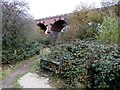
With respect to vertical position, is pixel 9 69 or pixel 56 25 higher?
pixel 56 25

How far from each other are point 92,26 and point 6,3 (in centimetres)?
645

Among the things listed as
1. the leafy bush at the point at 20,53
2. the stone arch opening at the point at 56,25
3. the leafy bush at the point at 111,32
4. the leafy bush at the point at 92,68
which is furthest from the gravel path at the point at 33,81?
the stone arch opening at the point at 56,25

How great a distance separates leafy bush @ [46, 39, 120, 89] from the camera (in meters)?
7.20

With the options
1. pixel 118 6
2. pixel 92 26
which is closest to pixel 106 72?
pixel 92 26

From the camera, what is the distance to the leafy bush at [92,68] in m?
7.20

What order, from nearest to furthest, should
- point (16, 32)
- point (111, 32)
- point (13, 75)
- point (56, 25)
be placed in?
point (13, 75)
point (111, 32)
point (16, 32)
point (56, 25)

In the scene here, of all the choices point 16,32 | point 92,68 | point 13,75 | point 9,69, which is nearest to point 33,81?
point 13,75

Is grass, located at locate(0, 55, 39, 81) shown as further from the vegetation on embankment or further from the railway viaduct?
the railway viaduct

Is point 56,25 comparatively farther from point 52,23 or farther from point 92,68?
point 92,68

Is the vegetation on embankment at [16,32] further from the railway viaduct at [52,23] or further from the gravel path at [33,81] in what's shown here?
the railway viaduct at [52,23]

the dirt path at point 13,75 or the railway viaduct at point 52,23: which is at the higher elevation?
the railway viaduct at point 52,23

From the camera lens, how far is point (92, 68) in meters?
7.89

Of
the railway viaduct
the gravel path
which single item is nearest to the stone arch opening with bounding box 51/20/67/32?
the railway viaduct

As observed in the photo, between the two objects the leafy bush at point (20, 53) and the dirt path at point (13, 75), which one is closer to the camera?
the dirt path at point (13, 75)
